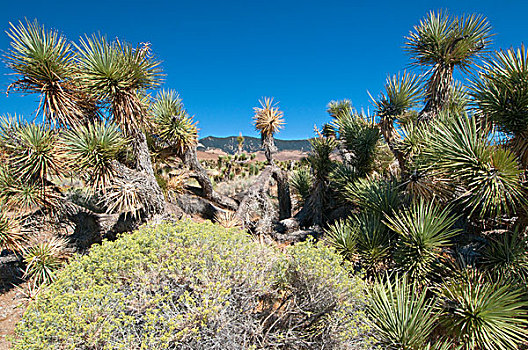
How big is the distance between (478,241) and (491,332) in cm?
213

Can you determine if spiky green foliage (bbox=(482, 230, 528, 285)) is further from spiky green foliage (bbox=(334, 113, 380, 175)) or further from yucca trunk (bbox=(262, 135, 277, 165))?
yucca trunk (bbox=(262, 135, 277, 165))

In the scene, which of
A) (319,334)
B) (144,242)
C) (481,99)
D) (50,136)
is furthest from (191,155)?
(481,99)

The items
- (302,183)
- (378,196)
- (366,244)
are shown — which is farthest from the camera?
(302,183)

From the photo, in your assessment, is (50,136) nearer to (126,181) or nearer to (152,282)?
(126,181)

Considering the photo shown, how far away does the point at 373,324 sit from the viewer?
329 cm

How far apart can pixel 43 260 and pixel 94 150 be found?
8.01 feet

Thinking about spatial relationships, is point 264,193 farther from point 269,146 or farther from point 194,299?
point 194,299

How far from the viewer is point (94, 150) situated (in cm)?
536

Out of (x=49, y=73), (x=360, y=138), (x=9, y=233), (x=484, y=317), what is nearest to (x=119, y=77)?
(x=49, y=73)

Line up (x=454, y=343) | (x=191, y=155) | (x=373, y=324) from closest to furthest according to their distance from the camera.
A: (x=373, y=324) < (x=454, y=343) < (x=191, y=155)

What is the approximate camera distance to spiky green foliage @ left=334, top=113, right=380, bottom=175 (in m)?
6.48

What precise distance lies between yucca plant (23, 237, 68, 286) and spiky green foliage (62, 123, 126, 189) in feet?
5.52

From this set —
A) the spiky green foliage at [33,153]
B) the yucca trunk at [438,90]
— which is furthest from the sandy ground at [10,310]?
the yucca trunk at [438,90]

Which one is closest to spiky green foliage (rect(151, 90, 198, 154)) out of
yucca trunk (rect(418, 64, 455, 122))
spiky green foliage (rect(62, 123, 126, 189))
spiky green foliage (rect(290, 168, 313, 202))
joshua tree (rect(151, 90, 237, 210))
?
joshua tree (rect(151, 90, 237, 210))
